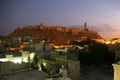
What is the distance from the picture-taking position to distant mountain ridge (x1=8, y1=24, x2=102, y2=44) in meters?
49.1

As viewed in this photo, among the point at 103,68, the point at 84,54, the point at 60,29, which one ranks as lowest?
the point at 103,68

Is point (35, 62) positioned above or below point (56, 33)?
below

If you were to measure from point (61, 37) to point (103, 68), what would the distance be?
95.1 feet

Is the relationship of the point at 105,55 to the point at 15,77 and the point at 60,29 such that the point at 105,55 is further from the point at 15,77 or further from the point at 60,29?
the point at 60,29

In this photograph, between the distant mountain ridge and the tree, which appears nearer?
the tree

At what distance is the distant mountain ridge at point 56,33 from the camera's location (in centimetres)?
4912

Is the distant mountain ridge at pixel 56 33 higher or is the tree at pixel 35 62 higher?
the distant mountain ridge at pixel 56 33

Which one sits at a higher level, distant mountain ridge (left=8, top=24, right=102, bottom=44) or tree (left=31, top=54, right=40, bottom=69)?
distant mountain ridge (left=8, top=24, right=102, bottom=44)

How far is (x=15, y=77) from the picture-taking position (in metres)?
10.4

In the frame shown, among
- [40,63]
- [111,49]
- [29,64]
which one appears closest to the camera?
[29,64]

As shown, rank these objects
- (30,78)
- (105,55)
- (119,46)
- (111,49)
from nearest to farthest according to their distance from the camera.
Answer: (30,78) → (119,46) → (105,55) → (111,49)

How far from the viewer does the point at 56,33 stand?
50.9 m

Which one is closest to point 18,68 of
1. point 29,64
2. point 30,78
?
point 29,64

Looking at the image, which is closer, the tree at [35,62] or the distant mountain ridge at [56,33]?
the tree at [35,62]
